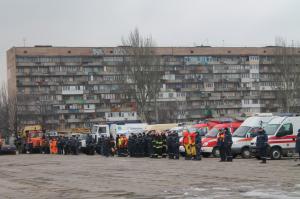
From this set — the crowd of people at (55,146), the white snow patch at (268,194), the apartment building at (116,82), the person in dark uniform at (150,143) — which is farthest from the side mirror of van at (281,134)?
the apartment building at (116,82)

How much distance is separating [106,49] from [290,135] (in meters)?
83.4

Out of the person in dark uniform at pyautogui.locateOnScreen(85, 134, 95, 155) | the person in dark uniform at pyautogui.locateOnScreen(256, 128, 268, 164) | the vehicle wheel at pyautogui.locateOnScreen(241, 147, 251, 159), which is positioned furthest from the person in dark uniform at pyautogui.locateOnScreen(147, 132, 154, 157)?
the person in dark uniform at pyautogui.locateOnScreen(256, 128, 268, 164)

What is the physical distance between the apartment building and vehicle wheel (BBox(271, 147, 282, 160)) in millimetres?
75429

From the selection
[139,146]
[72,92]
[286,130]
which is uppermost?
[72,92]

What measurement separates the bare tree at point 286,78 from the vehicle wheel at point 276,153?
51731mm

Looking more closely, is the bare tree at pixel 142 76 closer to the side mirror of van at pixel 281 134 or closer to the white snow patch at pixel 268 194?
the side mirror of van at pixel 281 134

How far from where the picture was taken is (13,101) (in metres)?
97.9

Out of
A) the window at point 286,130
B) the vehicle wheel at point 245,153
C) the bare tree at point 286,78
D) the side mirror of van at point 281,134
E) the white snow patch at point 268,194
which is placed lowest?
the white snow patch at point 268,194

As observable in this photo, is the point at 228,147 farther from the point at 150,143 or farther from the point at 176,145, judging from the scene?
the point at 150,143

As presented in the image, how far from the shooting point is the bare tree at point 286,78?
8231 centimetres

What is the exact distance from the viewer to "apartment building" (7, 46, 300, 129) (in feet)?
360

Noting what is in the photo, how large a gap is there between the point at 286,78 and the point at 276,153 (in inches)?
2100

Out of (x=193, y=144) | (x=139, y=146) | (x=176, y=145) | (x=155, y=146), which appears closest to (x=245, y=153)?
(x=193, y=144)

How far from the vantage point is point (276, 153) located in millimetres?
30734
